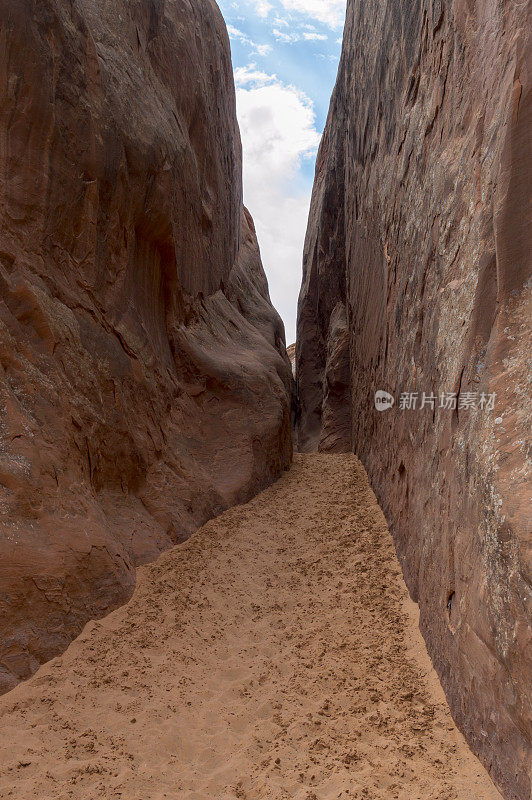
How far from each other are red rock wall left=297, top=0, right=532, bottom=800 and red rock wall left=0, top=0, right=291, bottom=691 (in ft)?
7.13

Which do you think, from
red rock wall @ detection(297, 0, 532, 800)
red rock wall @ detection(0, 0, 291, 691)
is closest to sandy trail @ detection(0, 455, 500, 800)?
red rock wall @ detection(297, 0, 532, 800)

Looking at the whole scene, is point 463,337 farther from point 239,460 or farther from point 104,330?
point 239,460

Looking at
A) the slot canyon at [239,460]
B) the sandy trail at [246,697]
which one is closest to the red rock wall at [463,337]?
the slot canyon at [239,460]

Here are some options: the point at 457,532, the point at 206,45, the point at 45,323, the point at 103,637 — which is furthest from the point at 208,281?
the point at 457,532

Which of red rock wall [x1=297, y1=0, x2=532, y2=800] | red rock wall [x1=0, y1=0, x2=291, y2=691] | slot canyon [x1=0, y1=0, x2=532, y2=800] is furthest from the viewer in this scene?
red rock wall [x1=0, y1=0, x2=291, y2=691]

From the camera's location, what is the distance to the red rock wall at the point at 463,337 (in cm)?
242

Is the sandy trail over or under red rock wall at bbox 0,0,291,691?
under

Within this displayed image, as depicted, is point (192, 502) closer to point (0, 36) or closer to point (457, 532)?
point (457, 532)

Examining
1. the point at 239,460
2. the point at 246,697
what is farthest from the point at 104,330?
the point at 246,697

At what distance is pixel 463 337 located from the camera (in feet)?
10.7

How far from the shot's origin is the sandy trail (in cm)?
272

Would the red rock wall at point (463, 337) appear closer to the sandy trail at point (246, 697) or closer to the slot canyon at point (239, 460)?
the slot canyon at point (239, 460)

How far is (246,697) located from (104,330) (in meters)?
3.39

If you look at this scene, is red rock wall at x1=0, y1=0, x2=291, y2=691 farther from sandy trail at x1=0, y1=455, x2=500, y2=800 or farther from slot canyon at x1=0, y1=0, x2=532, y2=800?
sandy trail at x1=0, y1=455, x2=500, y2=800
